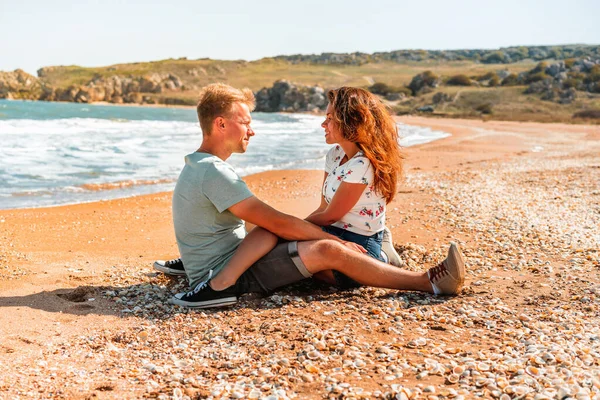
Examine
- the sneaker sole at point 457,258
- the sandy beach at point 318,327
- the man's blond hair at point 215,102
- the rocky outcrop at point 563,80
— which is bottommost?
the sandy beach at point 318,327

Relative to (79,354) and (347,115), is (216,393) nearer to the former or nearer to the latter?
(79,354)

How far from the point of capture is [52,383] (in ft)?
10.6

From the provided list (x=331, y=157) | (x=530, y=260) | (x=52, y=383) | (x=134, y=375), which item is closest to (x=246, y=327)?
(x=134, y=375)

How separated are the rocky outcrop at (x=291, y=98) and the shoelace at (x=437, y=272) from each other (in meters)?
72.9

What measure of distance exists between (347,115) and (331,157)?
603 millimetres

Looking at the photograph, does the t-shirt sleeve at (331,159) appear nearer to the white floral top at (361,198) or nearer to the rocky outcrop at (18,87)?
the white floral top at (361,198)

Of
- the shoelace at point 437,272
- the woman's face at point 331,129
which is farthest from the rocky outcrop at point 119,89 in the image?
the shoelace at point 437,272

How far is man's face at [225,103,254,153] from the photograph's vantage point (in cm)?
452

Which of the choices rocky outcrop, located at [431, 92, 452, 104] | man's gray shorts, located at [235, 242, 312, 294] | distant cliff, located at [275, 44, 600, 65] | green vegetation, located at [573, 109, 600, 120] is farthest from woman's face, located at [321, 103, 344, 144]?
distant cliff, located at [275, 44, 600, 65]

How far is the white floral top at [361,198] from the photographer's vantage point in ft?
15.1

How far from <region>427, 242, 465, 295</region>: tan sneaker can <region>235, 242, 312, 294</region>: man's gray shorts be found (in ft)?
3.34

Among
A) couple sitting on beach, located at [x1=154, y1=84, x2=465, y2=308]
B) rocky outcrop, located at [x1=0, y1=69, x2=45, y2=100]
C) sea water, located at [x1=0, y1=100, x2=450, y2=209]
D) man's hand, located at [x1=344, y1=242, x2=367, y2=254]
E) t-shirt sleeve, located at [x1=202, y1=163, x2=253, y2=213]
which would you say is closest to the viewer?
t-shirt sleeve, located at [x1=202, y1=163, x2=253, y2=213]

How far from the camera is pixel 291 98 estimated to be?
268 ft

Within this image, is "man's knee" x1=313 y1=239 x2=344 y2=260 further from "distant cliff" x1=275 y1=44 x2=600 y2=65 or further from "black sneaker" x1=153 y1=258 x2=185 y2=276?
"distant cliff" x1=275 y1=44 x2=600 y2=65
